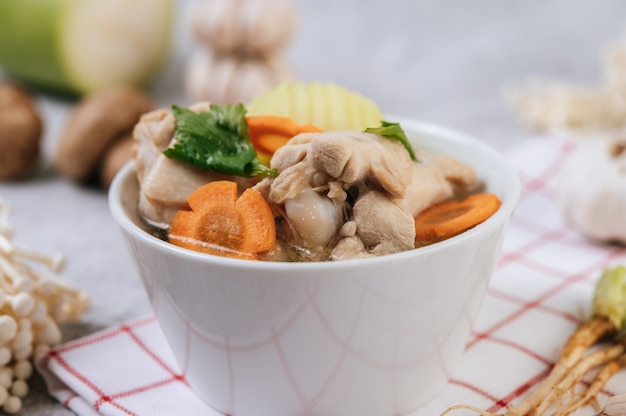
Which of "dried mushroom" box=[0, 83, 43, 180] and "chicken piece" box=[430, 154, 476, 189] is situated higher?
"chicken piece" box=[430, 154, 476, 189]

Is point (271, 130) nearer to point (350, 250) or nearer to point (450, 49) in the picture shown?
point (350, 250)

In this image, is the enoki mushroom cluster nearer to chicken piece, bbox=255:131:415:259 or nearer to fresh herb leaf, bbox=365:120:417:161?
chicken piece, bbox=255:131:415:259

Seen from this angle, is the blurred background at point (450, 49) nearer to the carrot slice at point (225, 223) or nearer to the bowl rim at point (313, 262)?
the bowl rim at point (313, 262)

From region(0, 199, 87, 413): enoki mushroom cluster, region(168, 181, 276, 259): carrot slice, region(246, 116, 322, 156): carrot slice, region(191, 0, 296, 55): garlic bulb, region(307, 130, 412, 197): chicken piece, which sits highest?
region(307, 130, 412, 197): chicken piece

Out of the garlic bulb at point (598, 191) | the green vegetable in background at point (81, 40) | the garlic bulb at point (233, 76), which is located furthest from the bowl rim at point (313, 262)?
the green vegetable in background at point (81, 40)

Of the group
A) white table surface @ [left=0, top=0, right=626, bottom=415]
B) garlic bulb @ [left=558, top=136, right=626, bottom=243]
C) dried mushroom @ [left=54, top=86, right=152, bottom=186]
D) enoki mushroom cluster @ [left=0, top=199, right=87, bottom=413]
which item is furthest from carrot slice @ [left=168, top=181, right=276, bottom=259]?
white table surface @ [left=0, top=0, right=626, bottom=415]

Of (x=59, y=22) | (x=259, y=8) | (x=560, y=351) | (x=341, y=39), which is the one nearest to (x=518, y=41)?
(x=341, y=39)

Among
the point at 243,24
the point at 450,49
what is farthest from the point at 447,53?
the point at 243,24
